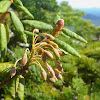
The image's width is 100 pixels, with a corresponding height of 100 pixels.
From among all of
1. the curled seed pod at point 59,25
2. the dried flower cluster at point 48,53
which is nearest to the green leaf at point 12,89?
the dried flower cluster at point 48,53

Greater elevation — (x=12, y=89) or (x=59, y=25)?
(x=59, y=25)

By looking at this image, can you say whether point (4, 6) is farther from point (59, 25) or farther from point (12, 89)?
point (12, 89)

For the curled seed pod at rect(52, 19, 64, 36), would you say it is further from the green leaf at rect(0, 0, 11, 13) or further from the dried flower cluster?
the green leaf at rect(0, 0, 11, 13)

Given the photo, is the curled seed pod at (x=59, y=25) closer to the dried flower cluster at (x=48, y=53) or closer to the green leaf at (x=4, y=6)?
the dried flower cluster at (x=48, y=53)

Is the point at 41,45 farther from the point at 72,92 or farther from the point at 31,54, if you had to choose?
the point at 72,92

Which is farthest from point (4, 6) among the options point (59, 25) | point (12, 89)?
point (12, 89)

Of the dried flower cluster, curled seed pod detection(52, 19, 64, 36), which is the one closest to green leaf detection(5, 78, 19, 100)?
the dried flower cluster

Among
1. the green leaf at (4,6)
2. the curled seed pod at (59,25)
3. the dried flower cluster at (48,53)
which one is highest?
the green leaf at (4,6)

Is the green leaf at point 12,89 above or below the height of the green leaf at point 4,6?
below

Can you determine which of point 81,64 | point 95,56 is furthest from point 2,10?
point 95,56

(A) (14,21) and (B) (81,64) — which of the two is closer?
(A) (14,21)

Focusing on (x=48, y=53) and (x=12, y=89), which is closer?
(x=48, y=53)
